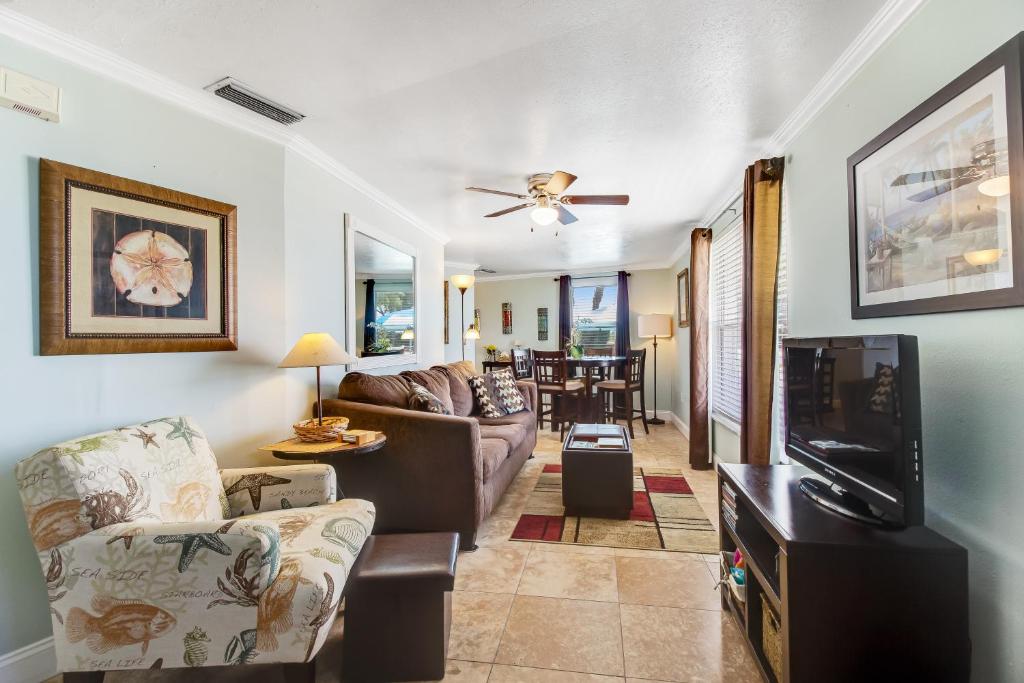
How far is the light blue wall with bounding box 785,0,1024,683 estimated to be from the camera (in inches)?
45.8

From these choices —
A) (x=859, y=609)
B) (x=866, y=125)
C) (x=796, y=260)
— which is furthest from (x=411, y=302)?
(x=859, y=609)

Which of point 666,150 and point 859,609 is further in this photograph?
point 666,150

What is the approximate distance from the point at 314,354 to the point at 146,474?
90 centimetres

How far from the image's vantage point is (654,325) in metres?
6.13

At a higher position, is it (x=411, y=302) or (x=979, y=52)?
(x=979, y=52)

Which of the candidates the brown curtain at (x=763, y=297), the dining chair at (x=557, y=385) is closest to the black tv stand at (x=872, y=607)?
the brown curtain at (x=763, y=297)

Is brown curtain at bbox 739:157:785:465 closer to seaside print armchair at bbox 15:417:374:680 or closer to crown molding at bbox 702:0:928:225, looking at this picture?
crown molding at bbox 702:0:928:225

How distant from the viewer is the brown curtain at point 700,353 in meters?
4.14

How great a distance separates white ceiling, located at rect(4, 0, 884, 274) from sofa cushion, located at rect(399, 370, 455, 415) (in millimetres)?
1499

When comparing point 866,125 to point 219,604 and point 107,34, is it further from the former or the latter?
point 107,34

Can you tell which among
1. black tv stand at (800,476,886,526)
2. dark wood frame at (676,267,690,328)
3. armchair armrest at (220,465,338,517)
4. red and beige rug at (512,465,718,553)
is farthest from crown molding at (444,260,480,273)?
black tv stand at (800,476,886,526)

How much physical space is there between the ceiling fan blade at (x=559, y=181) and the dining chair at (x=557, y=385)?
2775 mm

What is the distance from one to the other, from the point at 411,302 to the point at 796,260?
3.04 metres

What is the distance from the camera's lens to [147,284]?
1952 millimetres
